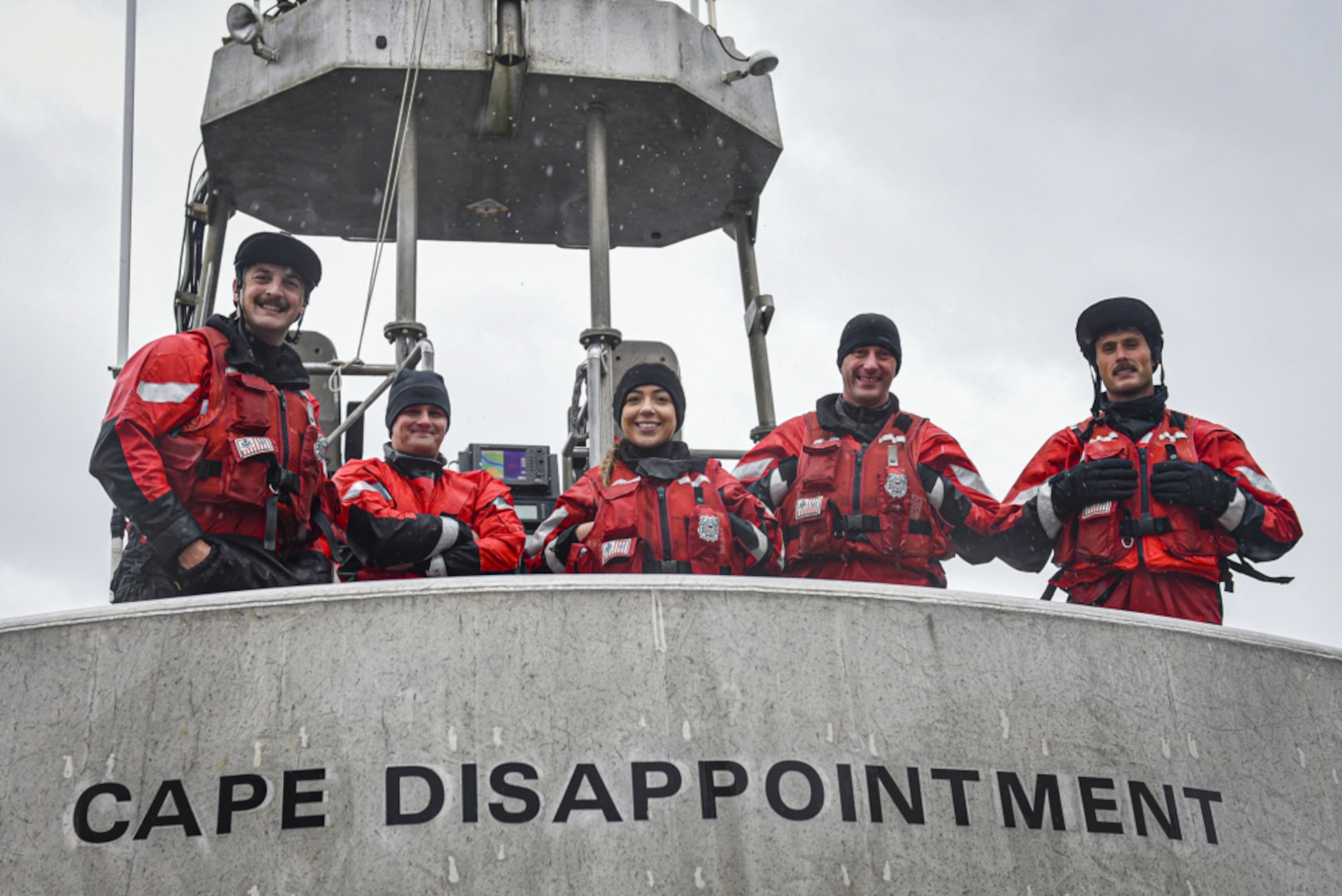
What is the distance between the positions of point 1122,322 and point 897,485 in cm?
96

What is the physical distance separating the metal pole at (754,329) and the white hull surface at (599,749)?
4619mm

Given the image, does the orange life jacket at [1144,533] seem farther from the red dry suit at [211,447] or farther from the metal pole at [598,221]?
the metal pole at [598,221]

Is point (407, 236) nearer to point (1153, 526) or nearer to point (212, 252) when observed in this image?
point (212, 252)

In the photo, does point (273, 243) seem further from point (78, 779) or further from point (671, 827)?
point (671, 827)

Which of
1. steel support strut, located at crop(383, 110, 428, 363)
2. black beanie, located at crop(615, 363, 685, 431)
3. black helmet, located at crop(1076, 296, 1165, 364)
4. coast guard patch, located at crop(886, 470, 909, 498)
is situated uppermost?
steel support strut, located at crop(383, 110, 428, 363)

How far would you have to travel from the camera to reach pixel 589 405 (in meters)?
6.71

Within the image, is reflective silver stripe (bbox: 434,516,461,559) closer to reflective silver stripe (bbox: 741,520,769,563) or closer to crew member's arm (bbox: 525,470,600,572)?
crew member's arm (bbox: 525,470,600,572)

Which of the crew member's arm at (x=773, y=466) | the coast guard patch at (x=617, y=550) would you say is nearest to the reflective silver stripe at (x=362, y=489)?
the coast guard patch at (x=617, y=550)

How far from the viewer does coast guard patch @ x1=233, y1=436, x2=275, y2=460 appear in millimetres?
4105

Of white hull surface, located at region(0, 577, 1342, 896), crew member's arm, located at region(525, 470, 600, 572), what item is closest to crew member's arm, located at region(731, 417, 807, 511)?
crew member's arm, located at region(525, 470, 600, 572)

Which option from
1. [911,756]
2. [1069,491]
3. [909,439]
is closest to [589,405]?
[909,439]

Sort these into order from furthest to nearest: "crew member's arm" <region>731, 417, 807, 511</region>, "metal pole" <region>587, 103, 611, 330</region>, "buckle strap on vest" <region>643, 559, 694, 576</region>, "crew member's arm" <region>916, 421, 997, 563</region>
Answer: "metal pole" <region>587, 103, 611, 330</region> → "crew member's arm" <region>731, 417, 807, 511</region> → "crew member's arm" <region>916, 421, 997, 563</region> → "buckle strap on vest" <region>643, 559, 694, 576</region>

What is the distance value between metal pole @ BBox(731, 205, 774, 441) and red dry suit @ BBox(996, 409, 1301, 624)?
136 inches

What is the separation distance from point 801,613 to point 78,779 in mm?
1670
